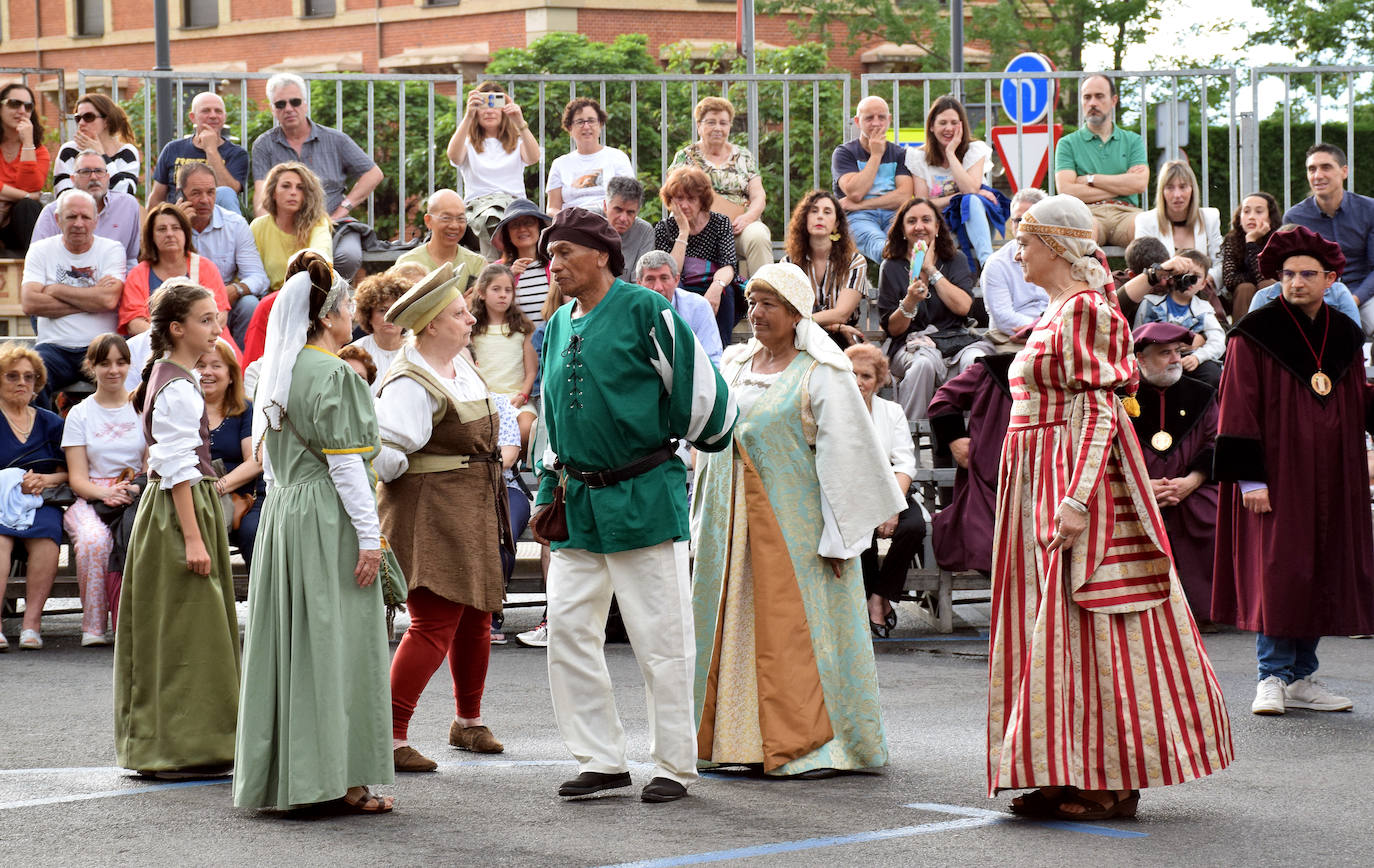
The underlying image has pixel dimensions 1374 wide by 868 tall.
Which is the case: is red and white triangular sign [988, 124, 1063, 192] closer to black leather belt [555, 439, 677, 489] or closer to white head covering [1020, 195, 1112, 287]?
white head covering [1020, 195, 1112, 287]

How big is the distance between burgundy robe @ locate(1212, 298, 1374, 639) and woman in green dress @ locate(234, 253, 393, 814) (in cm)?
396

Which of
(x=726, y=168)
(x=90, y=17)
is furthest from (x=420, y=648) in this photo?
(x=90, y=17)

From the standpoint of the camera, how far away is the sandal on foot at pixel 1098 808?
6.37 metres

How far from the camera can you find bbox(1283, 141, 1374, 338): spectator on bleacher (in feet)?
43.3

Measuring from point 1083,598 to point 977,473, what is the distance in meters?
4.59

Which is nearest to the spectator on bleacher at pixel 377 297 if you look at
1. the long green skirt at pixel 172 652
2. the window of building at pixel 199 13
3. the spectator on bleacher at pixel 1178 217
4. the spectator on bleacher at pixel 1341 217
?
the long green skirt at pixel 172 652

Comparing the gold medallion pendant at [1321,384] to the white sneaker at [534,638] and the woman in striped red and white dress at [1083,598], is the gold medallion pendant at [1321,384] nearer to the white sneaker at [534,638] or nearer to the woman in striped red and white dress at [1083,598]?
the woman in striped red and white dress at [1083,598]

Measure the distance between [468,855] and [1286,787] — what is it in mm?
2970

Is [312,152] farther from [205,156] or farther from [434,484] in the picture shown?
[434,484]

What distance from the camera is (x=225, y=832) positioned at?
626 cm

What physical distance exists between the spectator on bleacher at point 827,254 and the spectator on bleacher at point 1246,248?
261 cm

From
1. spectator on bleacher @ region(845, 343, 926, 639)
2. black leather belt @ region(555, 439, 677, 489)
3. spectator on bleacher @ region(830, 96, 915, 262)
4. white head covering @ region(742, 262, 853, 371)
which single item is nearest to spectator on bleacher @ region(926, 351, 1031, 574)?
spectator on bleacher @ region(845, 343, 926, 639)

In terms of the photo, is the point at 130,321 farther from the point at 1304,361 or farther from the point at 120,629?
the point at 1304,361

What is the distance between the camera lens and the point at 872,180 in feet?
45.7
